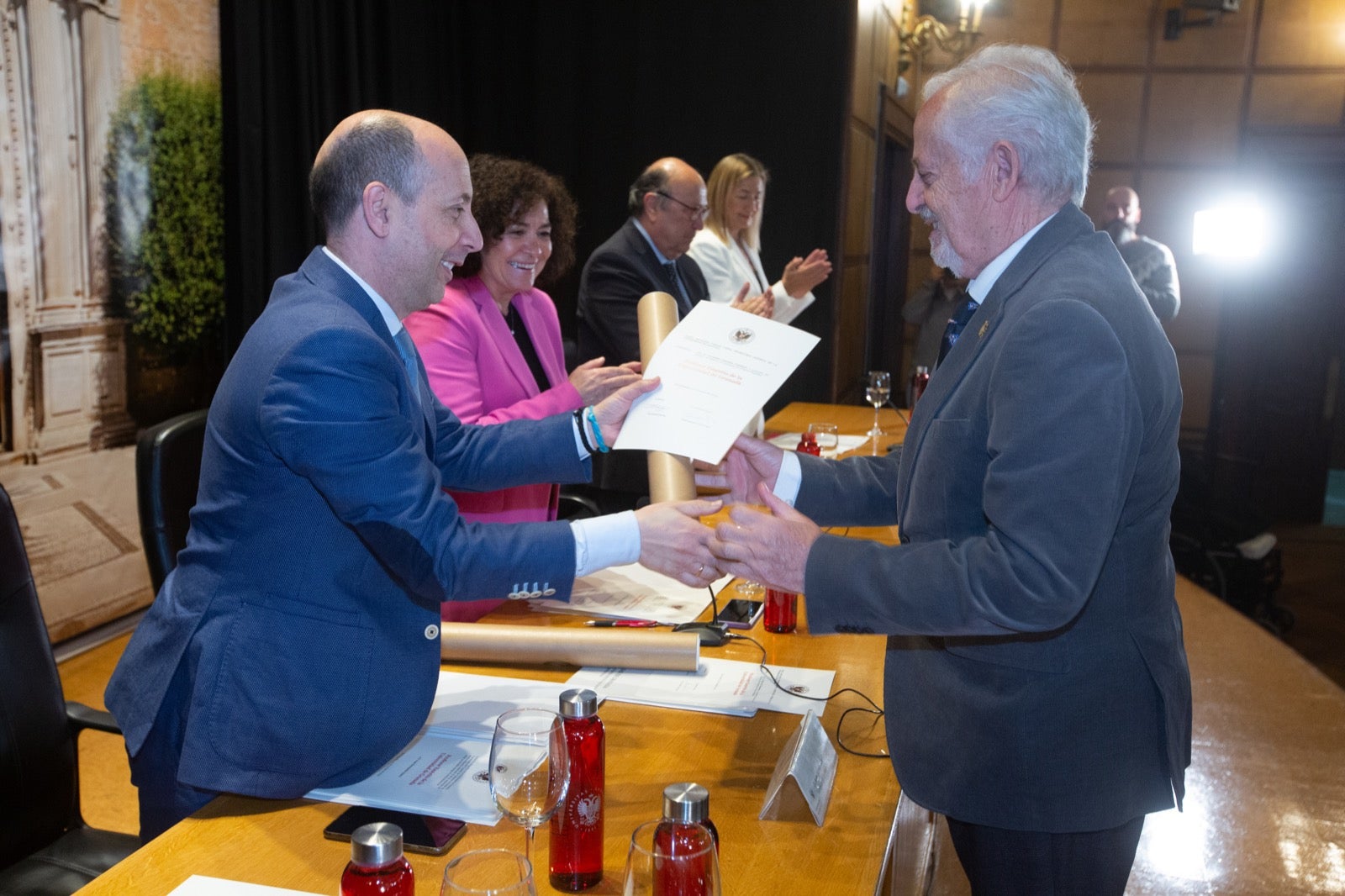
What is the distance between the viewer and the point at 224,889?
1.16 meters

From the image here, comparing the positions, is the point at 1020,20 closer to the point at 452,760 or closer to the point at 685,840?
the point at 452,760

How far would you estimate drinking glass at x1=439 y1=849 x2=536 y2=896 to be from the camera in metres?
0.88

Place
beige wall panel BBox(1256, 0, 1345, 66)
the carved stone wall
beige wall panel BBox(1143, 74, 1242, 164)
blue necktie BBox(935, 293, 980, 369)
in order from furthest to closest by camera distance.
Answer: beige wall panel BBox(1143, 74, 1242, 164) < beige wall panel BBox(1256, 0, 1345, 66) < the carved stone wall < blue necktie BBox(935, 293, 980, 369)

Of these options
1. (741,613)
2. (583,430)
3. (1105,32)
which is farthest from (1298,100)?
(583,430)

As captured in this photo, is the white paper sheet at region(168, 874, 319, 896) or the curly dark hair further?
the curly dark hair

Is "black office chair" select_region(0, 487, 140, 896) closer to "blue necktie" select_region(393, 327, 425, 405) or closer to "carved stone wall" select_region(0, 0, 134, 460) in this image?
"blue necktie" select_region(393, 327, 425, 405)

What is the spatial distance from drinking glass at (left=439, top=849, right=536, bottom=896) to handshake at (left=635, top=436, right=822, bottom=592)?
602 mm

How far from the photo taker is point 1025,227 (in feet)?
4.51

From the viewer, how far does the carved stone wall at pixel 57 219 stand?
11.3ft

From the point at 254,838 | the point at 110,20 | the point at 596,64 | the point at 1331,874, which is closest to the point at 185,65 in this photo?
the point at 110,20

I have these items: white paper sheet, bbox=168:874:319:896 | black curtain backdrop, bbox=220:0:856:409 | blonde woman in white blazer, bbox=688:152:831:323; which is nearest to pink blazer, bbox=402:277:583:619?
white paper sheet, bbox=168:874:319:896

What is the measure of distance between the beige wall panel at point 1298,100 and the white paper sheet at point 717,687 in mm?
7555

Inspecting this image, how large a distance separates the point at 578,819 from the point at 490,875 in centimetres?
27

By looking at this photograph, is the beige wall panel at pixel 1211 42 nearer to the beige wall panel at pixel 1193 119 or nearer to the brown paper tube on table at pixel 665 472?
the beige wall panel at pixel 1193 119
